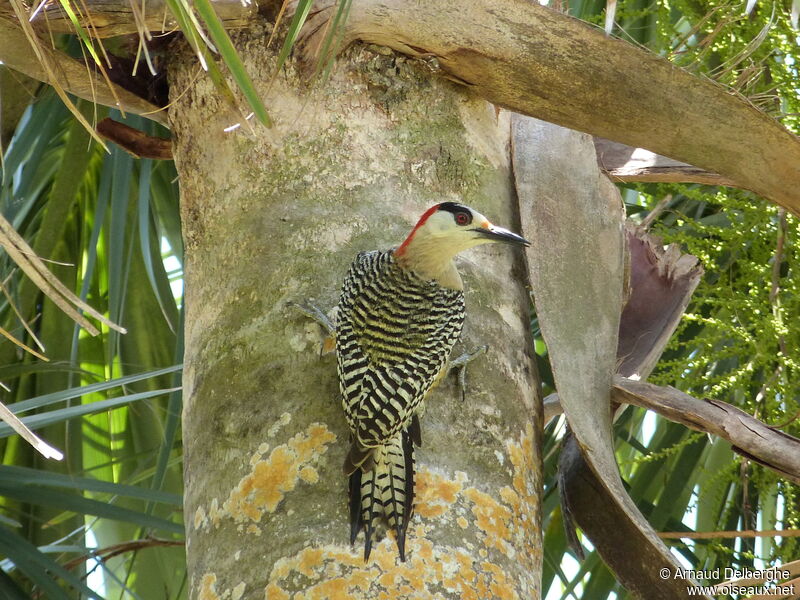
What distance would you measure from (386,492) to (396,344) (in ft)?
1.58

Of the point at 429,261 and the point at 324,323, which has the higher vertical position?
the point at 429,261

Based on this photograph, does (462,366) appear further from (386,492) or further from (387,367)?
(386,492)

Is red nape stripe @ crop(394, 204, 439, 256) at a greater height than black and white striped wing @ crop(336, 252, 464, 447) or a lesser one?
greater

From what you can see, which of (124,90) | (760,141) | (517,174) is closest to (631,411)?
(517,174)

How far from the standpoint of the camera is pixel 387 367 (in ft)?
7.42

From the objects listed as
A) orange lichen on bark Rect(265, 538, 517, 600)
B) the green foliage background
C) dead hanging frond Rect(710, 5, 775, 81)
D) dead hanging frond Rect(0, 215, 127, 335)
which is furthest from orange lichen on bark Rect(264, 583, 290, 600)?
dead hanging frond Rect(710, 5, 775, 81)

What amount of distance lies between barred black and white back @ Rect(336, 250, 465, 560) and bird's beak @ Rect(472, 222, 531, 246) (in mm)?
140

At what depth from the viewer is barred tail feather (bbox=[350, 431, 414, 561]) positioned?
1873 mm

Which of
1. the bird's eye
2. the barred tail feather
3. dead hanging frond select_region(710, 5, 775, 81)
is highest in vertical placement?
dead hanging frond select_region(710, 5, 775, 81)

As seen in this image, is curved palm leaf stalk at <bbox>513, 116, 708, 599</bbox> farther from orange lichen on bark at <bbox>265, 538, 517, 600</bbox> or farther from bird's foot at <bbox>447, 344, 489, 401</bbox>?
orange lichen on bark at <bbox>265, 538, 517, 600</bbox>

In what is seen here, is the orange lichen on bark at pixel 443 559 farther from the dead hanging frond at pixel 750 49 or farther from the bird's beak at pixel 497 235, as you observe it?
the dead hanging frond at pixel 750 49

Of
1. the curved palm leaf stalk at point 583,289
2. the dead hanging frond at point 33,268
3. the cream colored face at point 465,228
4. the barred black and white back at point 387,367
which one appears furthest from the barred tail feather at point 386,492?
the dead hanging frond at point 33,268

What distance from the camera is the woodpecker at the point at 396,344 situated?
1975 millimetres

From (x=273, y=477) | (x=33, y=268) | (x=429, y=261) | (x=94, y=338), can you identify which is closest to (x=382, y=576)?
(x=273, y=477)
